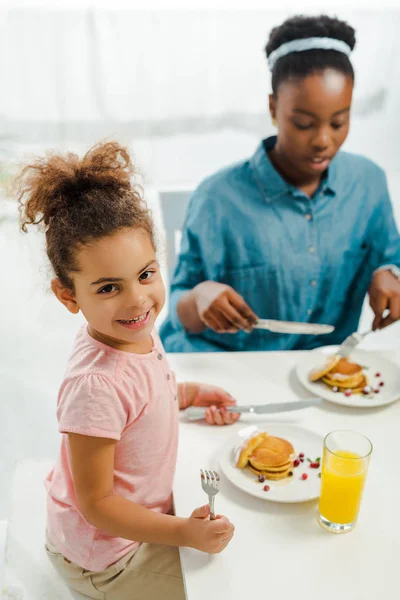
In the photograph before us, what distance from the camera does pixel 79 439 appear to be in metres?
0.93

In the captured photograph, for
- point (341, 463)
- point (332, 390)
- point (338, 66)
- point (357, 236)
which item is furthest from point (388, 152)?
point (341, 463)

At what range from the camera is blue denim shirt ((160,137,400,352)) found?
5.50 feet

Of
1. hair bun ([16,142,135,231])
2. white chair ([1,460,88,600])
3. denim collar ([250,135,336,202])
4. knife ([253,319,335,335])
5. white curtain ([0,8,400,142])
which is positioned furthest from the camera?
white curtain ([0,8,400,142])

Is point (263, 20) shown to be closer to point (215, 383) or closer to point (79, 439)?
point (215, 383)

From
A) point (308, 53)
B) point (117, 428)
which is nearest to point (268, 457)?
point (117, 428)

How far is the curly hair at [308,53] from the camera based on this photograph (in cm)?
146

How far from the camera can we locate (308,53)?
1475 mm

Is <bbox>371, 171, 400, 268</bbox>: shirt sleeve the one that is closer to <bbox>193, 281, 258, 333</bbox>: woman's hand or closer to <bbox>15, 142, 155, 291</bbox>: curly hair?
<bbox>193, 281, 258, 333</bbox>: woman's hand

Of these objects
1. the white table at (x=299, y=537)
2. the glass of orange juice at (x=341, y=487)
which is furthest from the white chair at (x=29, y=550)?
the glass of orange juice at (x=341, y=487)

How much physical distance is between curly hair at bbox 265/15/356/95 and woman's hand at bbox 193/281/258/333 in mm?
526

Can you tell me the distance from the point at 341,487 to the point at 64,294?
506 mm

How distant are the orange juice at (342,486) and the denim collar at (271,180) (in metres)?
0.88

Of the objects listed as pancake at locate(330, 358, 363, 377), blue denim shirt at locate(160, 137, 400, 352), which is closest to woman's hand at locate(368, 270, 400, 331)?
blue denim shirt at locate(160, 137, 400, 352)

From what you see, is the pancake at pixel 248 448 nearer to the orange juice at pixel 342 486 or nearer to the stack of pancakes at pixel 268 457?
the stack of pancakes at pixel 268 457
